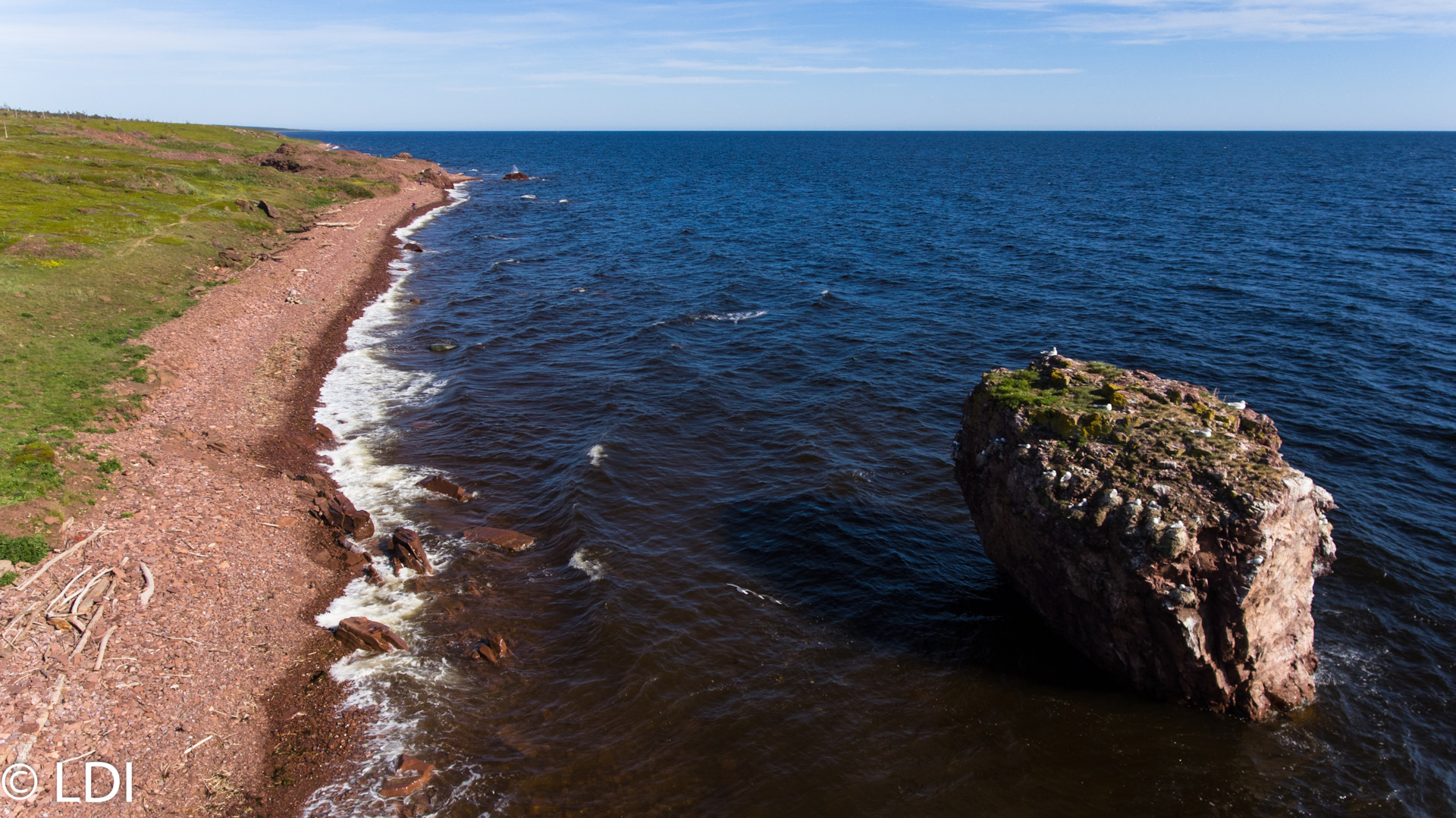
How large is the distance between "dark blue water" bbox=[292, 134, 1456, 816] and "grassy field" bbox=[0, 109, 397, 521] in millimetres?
12899

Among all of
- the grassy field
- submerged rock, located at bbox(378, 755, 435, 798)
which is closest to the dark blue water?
submerged rock, located at bbox(378, 755, 435, 798)

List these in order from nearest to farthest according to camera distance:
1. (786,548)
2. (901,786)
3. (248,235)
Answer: (901,786) → (786,548) → (248,235)

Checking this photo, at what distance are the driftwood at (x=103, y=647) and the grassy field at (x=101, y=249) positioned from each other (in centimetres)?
761

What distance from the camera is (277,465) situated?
3266 centimetres

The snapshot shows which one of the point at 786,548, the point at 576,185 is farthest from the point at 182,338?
the point at 576,185

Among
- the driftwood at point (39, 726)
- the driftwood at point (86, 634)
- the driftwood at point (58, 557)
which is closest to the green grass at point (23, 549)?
the driftwood at point (58, 557)

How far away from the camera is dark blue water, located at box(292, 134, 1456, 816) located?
19.2 meters

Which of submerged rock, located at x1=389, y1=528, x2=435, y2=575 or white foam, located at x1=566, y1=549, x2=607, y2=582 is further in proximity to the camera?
white foam, located at x1=566, y1=549, x2=607, y2=582

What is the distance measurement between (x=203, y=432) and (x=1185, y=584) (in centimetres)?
4001

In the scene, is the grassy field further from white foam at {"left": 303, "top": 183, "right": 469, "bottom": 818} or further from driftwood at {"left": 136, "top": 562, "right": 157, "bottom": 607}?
white foam at {"left": 303, "top": 183, "right": 469, "bottom": 818}

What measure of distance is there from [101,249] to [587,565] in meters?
52.4

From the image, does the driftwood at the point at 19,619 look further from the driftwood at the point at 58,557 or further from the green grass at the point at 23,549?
the green grass at the point at 23,549

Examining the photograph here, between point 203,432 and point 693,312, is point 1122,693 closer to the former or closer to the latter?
point 203,432

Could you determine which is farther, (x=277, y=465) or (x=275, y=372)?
(x=275, y=372)
